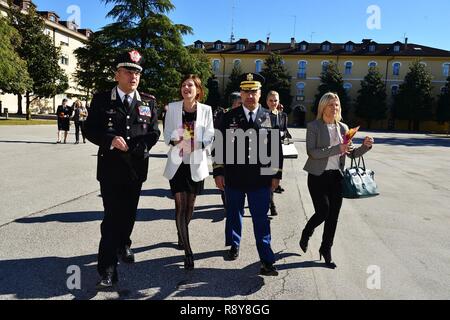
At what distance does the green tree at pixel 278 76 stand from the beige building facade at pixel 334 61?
3.44 feet

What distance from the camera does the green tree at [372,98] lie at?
56.8 meters

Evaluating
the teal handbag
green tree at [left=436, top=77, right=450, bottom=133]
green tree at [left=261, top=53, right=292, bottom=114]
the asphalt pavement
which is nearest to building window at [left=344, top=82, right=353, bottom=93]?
green tree at [left=261, top=53, right=292, bottom=114]

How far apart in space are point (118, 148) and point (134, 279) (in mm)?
1347

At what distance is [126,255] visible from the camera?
4203mm

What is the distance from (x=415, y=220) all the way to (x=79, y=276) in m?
5.47

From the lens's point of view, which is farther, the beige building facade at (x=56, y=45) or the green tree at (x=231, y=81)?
the green tree at (x=231, y=81)

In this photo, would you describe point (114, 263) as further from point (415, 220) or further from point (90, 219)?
point (415, 220)

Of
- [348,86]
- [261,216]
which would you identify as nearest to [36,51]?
[261,216]

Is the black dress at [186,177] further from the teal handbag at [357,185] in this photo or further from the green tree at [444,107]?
Answer: the green tree at [444,107]

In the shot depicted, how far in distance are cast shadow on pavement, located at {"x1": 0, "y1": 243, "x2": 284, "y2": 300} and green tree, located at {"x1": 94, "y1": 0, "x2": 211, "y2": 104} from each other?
84.3 ft

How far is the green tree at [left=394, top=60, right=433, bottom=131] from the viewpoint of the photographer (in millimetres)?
55906

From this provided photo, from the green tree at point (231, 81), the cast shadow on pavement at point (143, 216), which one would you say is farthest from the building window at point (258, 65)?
the cast shadow on pavement at point (143, 216)

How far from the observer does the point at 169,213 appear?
6293 millimetres
